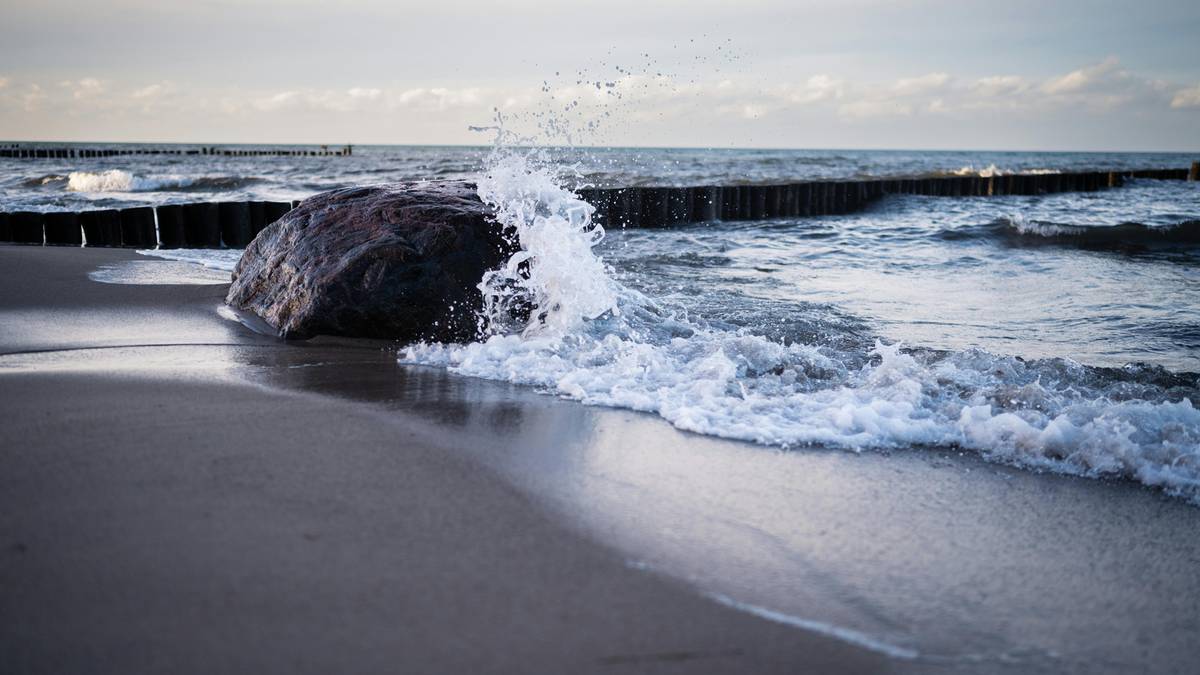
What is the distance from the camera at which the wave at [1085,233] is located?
1257cm

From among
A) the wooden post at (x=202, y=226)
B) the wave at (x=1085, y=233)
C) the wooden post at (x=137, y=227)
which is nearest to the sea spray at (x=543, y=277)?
the wooden post at (x=202, y=226)

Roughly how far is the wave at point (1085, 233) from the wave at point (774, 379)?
8697mm

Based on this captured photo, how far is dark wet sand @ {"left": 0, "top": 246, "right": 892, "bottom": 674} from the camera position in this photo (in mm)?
1705

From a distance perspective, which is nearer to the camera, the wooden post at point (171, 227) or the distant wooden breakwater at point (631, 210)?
the distant wooden breakwater at point (631, 210)

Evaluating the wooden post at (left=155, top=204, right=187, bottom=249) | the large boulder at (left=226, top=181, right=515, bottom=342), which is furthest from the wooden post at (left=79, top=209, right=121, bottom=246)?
the large boulder at (left=226, top=181, right=515, bottom=342)

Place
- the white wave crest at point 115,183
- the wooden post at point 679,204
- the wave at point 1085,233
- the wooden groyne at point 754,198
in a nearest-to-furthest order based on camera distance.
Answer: the wave at point 1085,233 → the wooden groyne at point 754,198 → the wooden post at point 679,204 → the white wave crest at point 115,183

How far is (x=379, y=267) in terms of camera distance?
4.99 meters

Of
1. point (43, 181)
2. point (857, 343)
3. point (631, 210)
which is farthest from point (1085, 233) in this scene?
point (43, 181)

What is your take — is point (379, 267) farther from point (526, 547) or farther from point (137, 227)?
point (137, 227)

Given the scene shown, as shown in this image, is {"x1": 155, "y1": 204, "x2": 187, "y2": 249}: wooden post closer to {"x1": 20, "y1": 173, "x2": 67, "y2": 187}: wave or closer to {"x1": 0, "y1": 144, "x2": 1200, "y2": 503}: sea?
{"x1": 0, "y1": 144, "x2": 1200, "y2": 503}: sea

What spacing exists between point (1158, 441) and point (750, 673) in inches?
95.5

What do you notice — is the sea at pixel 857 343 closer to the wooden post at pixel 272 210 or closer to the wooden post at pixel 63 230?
the wooden post at pixel 272 210

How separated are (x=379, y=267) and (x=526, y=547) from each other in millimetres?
3131

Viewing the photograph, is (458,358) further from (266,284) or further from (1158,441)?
(1158,441)
